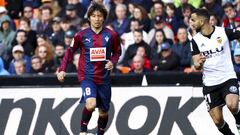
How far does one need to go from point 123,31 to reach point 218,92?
19.3 feet

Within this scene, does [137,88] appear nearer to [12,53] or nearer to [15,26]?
[12,53]

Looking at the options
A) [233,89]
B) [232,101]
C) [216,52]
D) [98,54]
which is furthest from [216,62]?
[98,54]

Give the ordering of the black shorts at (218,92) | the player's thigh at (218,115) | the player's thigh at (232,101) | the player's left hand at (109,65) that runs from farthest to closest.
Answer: the player's left hand at (109,65) < the player's thigh at (218,115) < the black shorts at (218,92) < the player's thigh at (232,101)

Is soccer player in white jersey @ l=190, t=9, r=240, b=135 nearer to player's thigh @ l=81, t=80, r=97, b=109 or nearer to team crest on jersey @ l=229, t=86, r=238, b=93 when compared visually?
team crest on jersey @ l=229, t=86, r=238, b=93

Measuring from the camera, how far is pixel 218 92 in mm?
15125

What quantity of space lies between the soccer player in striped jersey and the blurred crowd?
2.82 metres

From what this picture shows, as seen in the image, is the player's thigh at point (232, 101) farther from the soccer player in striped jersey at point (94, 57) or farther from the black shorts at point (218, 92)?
the soccer player in striped jersey at point (94, 57)

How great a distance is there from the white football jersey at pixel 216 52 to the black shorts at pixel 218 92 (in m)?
0.07

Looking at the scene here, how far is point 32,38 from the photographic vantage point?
70.5 feet

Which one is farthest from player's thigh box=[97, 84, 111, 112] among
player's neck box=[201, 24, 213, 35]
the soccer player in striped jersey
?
player's neck box=[201, 24, 213, 35]

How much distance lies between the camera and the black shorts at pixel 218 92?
15.0m

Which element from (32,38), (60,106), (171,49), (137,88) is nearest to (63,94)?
(60,106)

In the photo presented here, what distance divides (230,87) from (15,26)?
8.56 m

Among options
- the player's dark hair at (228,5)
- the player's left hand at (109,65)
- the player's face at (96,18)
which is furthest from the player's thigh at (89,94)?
the player's dark hair at (228,5)
